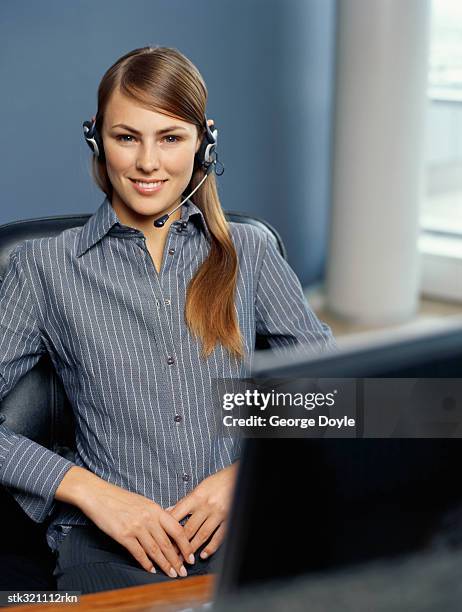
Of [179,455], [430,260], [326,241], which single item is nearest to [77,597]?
[179,455]

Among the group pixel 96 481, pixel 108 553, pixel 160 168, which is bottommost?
pixel 108 553

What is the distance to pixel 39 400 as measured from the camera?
149 centimetres

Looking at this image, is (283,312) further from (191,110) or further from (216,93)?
(216,93)

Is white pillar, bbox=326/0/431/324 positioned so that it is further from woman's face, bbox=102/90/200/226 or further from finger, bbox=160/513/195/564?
finger, bbox=160/513/195/564

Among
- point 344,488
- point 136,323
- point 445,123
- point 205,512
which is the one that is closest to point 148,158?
point 136,323

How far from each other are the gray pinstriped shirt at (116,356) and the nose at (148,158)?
0.30 ft

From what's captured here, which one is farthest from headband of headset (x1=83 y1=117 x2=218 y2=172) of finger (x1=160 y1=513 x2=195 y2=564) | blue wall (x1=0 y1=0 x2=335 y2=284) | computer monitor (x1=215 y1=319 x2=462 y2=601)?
blue wall (x1=0 y1=0 x2=335 y2=284)

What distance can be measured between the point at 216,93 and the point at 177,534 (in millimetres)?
2346

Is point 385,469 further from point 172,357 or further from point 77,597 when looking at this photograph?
point 172,357

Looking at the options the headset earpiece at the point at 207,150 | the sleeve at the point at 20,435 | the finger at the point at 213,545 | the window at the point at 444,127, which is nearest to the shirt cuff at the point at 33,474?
the sleeve at the point at 20,435

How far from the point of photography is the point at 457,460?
25.9 inches

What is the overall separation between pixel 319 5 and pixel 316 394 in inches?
130

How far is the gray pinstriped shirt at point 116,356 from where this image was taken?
1396mm

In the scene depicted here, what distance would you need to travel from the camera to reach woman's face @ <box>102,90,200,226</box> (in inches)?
55.7
